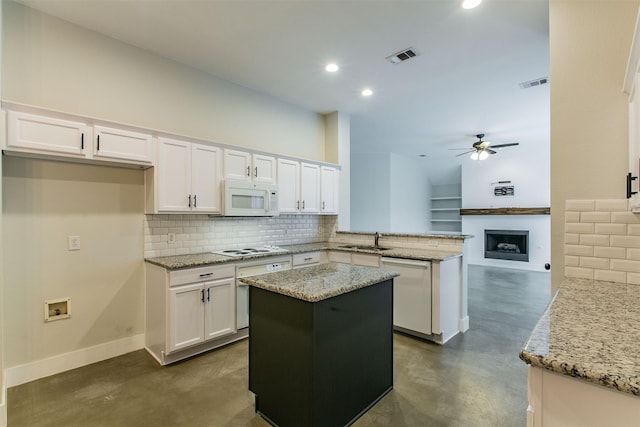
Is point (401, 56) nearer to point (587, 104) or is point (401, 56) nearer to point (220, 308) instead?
point (587, 104)

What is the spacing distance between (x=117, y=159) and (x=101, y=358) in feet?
6.13

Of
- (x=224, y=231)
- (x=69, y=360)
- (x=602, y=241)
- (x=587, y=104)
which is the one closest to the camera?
(x=602, y=241)

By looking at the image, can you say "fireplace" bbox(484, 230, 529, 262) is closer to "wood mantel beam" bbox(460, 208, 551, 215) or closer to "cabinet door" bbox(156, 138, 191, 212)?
"wood mantel beam" bbox(460, 208, 551, 215)

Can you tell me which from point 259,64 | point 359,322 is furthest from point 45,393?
point 259,64

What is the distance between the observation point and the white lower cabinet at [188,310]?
2684mm

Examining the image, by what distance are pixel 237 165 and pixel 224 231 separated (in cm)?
85

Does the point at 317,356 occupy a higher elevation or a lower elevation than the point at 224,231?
lower

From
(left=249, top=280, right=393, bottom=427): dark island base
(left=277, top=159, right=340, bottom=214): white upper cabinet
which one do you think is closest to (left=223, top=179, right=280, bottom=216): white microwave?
(left=277, top=159, right=340, bottom=214): white upper cabinet

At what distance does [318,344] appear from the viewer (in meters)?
1.70

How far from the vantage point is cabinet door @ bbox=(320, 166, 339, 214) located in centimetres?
453

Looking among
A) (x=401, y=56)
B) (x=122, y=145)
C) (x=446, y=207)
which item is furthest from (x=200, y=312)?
(x=446, y=207)

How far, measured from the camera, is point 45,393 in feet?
7.42

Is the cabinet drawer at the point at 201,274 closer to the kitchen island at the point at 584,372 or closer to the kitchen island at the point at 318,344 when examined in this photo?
the kitchen island at the point at 318,344

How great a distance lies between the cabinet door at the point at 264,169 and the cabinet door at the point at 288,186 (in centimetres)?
11
